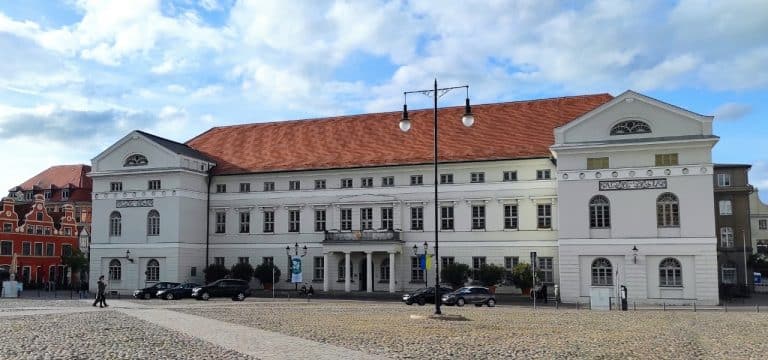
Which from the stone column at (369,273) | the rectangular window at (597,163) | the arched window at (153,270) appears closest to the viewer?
the rectangular window at (597,163)

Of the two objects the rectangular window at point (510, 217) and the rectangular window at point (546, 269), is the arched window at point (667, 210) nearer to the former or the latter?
the rectangular window at point (546, 269)

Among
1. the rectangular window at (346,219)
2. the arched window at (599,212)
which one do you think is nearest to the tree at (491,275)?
the arched window at (599,212)

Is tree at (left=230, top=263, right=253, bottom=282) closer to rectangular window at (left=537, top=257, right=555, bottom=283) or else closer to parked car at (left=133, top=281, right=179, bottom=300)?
parked car at (left=133, top=281, right=179, bottom=300)

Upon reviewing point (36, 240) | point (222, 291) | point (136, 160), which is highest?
point (136, 160)

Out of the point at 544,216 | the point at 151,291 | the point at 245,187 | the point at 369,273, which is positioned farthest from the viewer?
the point at 245,187

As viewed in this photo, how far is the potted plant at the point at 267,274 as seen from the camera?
53688mm

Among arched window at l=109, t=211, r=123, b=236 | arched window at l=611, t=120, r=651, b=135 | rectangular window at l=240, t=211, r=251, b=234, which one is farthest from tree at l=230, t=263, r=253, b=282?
arched window at l=611, t=120, r=651, b=135

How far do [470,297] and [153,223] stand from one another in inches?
1048

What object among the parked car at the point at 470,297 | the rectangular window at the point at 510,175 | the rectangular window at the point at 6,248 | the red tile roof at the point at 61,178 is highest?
the red tile roof at the point at 61,178

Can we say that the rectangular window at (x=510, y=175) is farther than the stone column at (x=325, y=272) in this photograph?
No

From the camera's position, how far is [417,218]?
51.3 m

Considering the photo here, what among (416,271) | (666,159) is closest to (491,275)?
(416,271)

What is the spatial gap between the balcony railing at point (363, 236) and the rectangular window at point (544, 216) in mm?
9446

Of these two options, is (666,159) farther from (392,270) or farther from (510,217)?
(392,270)
